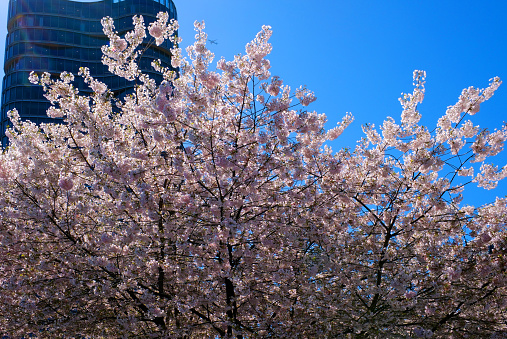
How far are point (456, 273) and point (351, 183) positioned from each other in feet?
9.97

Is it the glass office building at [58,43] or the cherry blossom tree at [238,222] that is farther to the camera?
the glass office building at [58,43]

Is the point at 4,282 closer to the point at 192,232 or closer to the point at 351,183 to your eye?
the point at 192,232

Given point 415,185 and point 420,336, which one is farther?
point 415,185

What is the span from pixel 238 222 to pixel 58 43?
229ft

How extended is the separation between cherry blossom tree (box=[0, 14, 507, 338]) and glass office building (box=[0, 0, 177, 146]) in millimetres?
55106

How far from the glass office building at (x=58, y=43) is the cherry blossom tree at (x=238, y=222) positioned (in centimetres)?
5511

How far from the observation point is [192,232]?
10.4 meters

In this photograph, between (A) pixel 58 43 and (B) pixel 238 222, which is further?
(A) pixel 58 43

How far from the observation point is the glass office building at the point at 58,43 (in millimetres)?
65312

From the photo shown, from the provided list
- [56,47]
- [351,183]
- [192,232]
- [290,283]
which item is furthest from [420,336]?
[56,47]

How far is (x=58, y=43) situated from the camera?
Answer: 70.3 metres

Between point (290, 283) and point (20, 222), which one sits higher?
point (20, 222)

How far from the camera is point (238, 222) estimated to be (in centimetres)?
1023

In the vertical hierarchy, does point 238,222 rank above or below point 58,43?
→ below
